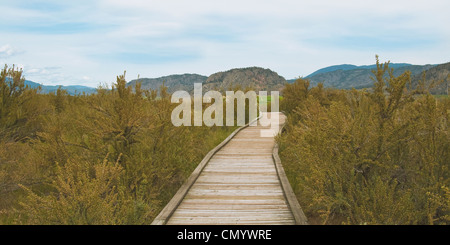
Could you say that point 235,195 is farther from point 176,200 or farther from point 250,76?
point 250,76

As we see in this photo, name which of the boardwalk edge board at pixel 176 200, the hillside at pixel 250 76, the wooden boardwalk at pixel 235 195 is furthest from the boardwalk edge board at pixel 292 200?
the hillside at pixel 250 76

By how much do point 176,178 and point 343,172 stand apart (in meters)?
3.76

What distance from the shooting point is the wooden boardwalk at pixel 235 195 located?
453cm

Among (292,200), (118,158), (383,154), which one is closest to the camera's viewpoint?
(383,154)

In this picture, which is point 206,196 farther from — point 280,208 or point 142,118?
point 142,118

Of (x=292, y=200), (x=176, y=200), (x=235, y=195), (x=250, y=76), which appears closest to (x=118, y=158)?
(x=176, y=200)

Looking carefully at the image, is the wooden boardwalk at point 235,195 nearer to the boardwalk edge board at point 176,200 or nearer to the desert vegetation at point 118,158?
→ the boardwalk edge board at point 176,200

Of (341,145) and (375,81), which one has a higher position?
(375,81)

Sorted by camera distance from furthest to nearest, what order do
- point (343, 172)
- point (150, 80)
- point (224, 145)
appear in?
point (150, 80) < point (224, 145) < point (343, 172)

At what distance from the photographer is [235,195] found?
18.3 ft

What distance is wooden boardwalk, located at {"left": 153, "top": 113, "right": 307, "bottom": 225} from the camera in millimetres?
4527
